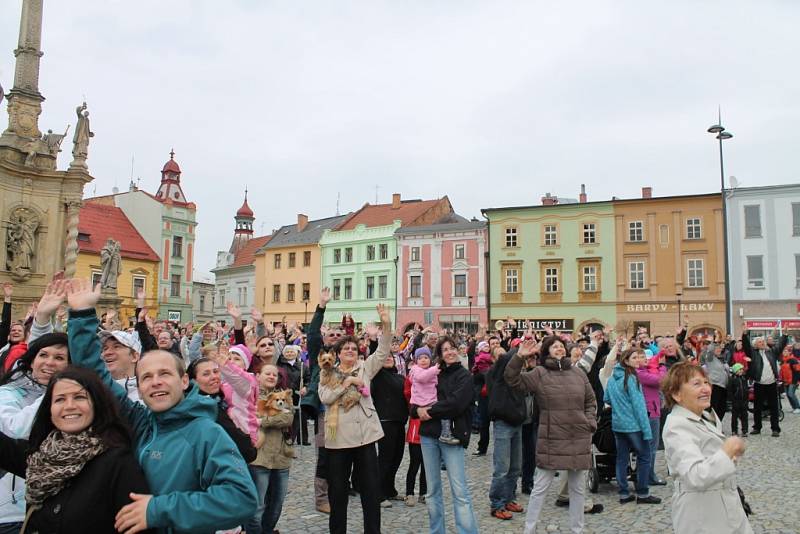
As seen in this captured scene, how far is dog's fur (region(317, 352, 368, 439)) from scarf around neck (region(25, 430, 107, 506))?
336 centimetres

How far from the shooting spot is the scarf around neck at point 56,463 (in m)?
2.54

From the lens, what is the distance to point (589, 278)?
140 feet

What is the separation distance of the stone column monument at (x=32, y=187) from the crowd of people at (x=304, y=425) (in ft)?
55.7

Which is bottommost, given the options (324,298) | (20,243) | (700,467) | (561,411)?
(561,411)

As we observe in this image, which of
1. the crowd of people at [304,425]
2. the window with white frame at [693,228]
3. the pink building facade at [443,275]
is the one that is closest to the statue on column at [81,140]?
the crowd of people at [304,425]

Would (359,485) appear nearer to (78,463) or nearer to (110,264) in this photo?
(78,463)

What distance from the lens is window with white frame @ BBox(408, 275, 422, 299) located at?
158 ft

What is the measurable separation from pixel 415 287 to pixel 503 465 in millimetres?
41291

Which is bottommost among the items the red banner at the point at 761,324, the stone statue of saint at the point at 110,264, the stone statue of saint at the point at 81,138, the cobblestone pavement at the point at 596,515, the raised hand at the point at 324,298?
the cobblestone pavement at the point at 596,515

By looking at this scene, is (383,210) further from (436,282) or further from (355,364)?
(355,364)

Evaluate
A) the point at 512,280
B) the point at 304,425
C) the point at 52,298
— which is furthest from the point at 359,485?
the point at 512,280

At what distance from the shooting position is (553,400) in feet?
21.0

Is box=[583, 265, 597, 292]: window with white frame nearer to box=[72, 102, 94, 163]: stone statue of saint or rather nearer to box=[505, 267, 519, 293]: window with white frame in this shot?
box=[505, 267, 519, 293]: window with white frame

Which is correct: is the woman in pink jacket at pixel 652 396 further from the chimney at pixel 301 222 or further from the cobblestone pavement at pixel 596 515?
the chimney at pixel 301 222
